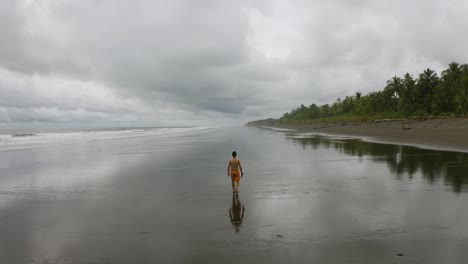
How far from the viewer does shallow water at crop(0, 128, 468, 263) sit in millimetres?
7055

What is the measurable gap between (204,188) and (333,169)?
28.1 ft

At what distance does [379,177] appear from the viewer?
1538cm

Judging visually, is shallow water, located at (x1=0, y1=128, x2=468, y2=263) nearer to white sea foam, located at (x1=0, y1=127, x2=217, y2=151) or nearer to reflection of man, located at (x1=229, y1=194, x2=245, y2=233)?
reflection of man, located at (x1=229, y1=194, x2=245, y2=233)

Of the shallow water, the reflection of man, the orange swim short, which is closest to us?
the shallow water

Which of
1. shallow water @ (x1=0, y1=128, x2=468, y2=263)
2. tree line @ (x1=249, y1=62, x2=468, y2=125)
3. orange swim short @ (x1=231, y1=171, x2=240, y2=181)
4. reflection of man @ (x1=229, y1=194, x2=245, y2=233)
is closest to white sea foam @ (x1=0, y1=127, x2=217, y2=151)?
shallow water @ (x1=0, y1=128, x2=468, y2=263)

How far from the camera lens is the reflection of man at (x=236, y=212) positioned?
359 inches

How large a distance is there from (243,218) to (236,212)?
721mm

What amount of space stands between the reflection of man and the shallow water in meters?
0.03

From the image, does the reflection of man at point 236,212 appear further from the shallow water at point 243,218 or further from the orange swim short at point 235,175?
the orange swim short at point 235,175

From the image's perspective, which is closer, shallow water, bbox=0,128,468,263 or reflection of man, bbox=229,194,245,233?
shallow water, bbox=0,128,468,263

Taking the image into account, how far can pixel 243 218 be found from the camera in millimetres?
9586

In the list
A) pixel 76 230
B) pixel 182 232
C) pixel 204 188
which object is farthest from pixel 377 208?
pixel 76 230

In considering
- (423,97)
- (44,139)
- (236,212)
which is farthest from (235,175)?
(423,97)

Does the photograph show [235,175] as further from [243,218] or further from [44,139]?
[44,139]
